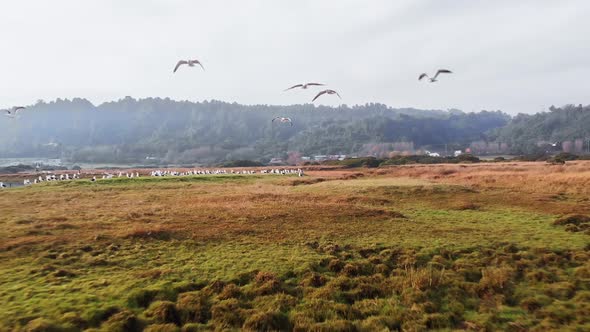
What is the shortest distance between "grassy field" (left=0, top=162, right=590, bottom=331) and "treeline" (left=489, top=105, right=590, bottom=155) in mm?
131785

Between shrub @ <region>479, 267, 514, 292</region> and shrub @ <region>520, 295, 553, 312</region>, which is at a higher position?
shrub @ <region>479, 267, 514, 292</region>

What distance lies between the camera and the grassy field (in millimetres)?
11062

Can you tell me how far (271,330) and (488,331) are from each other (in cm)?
551

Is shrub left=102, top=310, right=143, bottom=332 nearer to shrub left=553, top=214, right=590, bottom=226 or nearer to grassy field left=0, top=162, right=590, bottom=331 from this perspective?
grassy field left=0, top=162, right=590, bottom=331

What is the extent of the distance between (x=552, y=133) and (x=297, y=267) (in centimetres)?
17801

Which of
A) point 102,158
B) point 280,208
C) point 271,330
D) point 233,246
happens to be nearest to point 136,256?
point 233,246

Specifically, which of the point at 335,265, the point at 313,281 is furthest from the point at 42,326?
the point at 335,265

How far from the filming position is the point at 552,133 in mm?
160750

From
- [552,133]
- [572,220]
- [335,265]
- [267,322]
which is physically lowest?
[267,322]

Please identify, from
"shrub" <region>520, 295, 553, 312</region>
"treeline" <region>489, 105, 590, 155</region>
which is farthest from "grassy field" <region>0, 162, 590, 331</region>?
"treeline" <region>489, 105, 590, 155</region>

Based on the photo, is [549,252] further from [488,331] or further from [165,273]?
[165,273]

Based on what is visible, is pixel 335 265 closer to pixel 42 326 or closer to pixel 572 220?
pixel 42 326

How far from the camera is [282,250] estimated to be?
16.6 m

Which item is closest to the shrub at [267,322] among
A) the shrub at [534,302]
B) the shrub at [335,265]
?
the shrub at [335,265]
